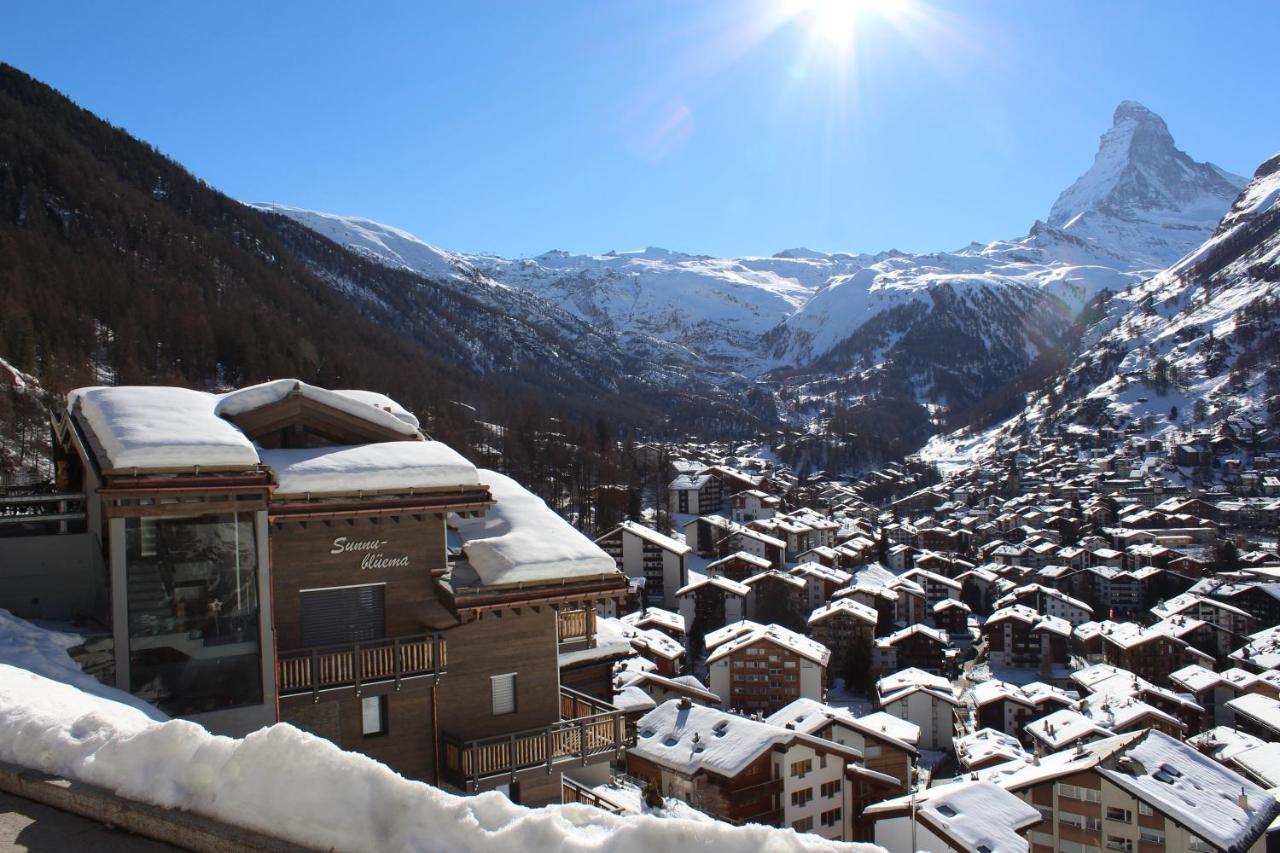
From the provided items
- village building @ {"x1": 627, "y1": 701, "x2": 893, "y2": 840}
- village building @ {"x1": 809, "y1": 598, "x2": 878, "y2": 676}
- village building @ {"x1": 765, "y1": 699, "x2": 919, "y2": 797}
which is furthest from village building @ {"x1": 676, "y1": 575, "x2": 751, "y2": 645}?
village building @ {"x1": 627, "y1": 701, "x2": 893, "y2": 840}

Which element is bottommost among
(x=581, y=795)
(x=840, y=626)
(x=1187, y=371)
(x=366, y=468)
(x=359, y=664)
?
(x=840, y=626)

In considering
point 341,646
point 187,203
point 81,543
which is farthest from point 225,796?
point 187,203

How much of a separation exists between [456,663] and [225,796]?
629cm

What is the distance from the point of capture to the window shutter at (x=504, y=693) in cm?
1098

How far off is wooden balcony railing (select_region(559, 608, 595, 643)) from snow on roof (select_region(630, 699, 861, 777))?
49.6 ft

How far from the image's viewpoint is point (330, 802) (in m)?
4.22

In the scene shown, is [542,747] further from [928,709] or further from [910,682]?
[910,682]

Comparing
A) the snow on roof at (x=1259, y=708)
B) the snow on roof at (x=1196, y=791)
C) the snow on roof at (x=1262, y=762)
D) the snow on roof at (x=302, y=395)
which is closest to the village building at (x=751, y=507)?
the snow on roof at (x=1259, y=708)

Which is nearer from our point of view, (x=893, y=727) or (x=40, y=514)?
(x=40, y=514)

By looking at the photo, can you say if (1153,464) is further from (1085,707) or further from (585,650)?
(585,650)

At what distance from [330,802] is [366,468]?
6.07 m

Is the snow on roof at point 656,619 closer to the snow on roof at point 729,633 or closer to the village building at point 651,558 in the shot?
the snow on roof at point 729,633

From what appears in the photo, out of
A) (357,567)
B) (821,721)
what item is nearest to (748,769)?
(821,721)

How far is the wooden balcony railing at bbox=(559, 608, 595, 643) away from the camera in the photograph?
1386cm
